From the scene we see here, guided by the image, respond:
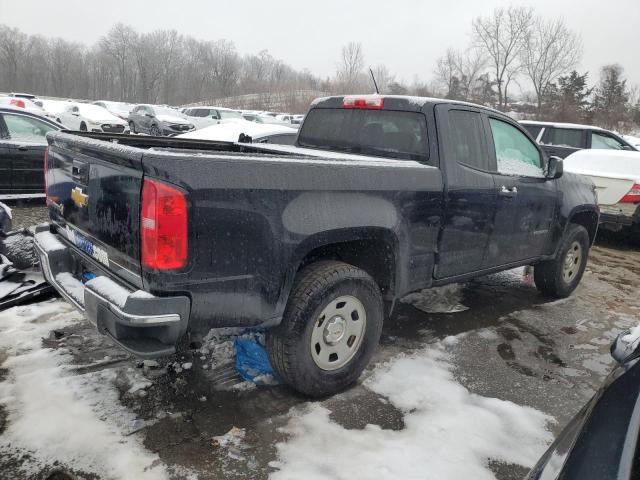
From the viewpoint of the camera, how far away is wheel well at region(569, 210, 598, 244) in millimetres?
5551

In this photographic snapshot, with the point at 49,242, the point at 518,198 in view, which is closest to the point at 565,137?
the point at 518,198

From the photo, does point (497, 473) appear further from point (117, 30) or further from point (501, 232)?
point (117, 30)

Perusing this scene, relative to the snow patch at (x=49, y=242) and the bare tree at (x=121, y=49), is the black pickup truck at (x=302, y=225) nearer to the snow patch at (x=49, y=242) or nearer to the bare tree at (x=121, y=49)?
the snow patch at (x=49, y=242)

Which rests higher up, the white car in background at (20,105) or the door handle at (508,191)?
the white car in background at (20,105)

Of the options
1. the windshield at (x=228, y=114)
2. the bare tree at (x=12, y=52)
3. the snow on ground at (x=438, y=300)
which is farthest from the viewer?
the bare tree at (x=12, y=52)

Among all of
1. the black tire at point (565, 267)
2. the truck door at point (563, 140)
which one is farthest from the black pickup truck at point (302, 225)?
the truck door at point (563, 140)

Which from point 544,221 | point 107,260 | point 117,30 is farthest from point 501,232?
point 117,30

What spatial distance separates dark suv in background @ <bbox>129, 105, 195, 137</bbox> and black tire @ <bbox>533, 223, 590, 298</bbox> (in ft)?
69.2

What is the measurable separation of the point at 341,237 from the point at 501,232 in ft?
6.11

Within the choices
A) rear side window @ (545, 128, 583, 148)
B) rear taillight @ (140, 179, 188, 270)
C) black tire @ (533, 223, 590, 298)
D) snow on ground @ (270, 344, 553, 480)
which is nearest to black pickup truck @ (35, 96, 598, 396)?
rear taillight @ (140, 179, 188, 270)

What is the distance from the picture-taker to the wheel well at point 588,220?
5.55 meters

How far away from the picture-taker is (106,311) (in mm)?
2445

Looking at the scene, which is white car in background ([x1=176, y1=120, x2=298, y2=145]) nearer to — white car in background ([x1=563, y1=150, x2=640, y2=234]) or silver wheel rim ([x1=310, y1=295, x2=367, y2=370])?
white car in background ([x1=563, y1=150, x2=640, y2=234])

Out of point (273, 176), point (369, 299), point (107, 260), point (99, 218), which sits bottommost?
point (369, 299)
